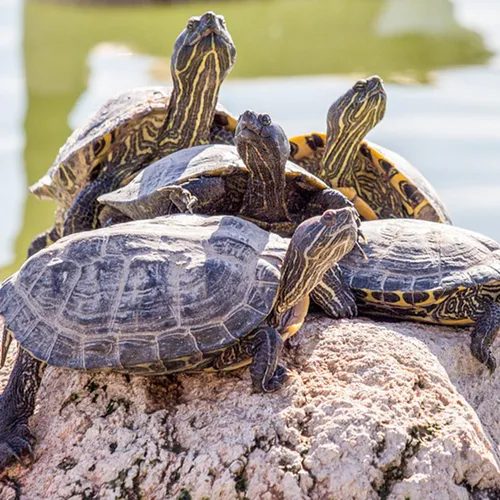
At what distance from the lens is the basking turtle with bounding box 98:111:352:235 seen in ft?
10.6

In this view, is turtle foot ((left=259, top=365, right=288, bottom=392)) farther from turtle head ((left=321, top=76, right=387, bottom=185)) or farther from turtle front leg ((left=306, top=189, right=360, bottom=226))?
turtle head ((left=321, top=76, right=387, bottom=185))

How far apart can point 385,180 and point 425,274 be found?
1.31 meters

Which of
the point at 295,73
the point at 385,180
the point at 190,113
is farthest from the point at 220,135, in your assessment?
the point at 295,73

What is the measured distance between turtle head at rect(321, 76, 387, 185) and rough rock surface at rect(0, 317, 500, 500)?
154cm

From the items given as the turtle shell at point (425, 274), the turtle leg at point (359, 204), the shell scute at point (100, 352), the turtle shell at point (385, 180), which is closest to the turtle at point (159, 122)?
the turtle shell at point (385, 180)

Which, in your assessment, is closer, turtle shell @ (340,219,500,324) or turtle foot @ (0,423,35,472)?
turtle foot @ (0,423,35,472)

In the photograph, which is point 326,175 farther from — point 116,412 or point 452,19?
point 452,19

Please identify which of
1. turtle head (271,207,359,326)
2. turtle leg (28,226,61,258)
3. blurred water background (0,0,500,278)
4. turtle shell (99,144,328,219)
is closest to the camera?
turtle head (271,207,359,326)

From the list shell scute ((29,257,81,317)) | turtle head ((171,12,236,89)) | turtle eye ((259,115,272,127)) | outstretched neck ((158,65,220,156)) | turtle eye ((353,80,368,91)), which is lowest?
shell scute ((29,257,81,317))

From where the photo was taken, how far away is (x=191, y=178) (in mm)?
3365

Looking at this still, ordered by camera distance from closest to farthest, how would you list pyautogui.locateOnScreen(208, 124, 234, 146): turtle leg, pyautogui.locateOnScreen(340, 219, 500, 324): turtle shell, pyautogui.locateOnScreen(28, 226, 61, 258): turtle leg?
pyautogui.locateOnScreen(340, 219, 500, 324): turtle shell, pyautogui.locateOnScreen(208, 124, 234, 146): turtle leg, pyautogui.locateOnScreen(28, 226, 61, 258): turtle leg

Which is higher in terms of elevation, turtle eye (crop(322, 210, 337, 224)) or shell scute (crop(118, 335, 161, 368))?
turtle eye (crop(322, 210, 337, 224))

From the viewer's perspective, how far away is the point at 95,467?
2.43 metres

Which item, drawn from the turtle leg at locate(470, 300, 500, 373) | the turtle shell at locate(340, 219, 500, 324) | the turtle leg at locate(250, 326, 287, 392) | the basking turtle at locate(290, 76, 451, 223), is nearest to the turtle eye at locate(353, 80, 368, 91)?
the basking turtle at locate(290, 76, 451, 223)
